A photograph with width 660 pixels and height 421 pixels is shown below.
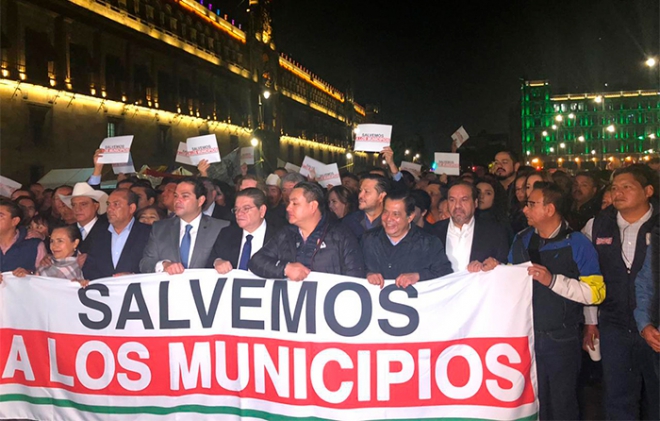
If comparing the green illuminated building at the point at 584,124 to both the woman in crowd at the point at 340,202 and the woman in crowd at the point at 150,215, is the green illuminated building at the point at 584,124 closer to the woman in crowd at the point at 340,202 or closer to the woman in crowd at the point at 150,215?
the woman in crowd at the point at 340,202

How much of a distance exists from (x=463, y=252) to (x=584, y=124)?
394ft

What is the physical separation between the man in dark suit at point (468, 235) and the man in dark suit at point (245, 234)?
57.8 inches

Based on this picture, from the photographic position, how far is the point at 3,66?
24.9 metres

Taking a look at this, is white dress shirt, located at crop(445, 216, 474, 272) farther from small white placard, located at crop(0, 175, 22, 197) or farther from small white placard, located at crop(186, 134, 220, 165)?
small white placard, located at crop(0, 175, 22, 197)

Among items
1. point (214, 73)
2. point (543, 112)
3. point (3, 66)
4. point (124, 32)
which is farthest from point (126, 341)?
point (543, 112)

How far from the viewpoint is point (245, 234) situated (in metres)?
5.04

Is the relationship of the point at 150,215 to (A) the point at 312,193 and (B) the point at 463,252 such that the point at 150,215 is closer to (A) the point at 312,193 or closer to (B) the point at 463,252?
(A) the point at 312,193

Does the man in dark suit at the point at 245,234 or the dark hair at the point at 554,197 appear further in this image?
→ the man in dark suit at the point at 245,234

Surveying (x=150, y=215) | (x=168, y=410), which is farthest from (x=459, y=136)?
(x=168, y=410)

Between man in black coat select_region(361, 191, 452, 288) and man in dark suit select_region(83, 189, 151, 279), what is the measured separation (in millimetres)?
2136

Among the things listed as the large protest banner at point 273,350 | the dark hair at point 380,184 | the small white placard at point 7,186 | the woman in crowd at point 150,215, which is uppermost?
the small white placard at point 7,186

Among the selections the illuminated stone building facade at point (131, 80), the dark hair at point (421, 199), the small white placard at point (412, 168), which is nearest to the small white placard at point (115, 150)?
the dark hair at point (421, 199)

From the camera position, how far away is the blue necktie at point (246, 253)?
194 inches

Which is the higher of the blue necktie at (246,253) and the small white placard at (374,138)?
the small white placard at (374,138)
